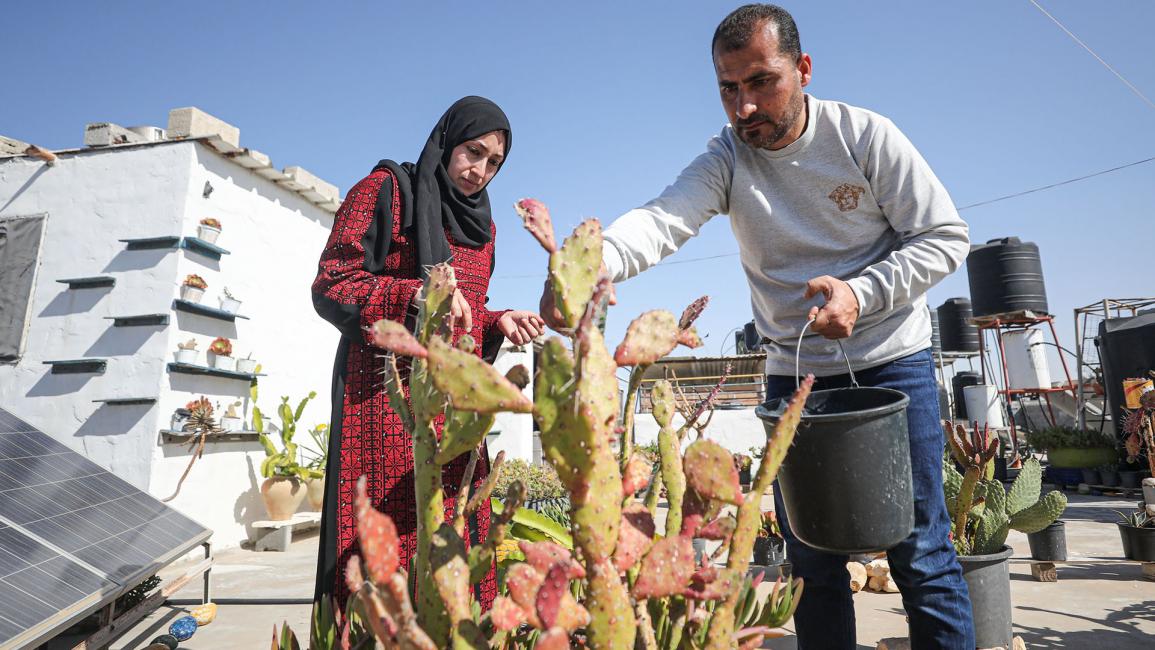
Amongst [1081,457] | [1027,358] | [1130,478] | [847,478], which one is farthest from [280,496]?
[1027,358]

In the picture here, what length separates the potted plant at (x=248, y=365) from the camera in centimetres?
695

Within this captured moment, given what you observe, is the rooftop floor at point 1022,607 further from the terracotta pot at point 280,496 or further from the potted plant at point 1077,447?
the potted plant at point 1077,447

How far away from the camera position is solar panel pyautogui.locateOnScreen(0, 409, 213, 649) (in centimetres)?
200

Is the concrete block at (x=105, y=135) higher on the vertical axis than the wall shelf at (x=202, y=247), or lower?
higher

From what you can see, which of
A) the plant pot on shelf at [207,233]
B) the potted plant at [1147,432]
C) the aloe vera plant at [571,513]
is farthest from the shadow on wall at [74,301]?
the potted plant at [1147,432]

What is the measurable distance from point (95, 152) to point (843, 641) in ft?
26.0

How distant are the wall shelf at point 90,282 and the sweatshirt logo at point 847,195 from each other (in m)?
6.80

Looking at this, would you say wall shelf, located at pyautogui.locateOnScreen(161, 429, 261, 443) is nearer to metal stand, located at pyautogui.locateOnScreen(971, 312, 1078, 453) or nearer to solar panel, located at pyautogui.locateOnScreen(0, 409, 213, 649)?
solar panel, located at pyautogui.locateOnScreen(0, 409, 213, 649)

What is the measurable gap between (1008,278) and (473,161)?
45.2 feet

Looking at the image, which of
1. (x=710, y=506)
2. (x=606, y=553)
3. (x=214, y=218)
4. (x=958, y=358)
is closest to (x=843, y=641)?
(x=710, y=506)

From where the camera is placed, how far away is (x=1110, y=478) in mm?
8961

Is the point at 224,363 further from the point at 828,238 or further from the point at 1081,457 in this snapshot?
the point at 1081,457

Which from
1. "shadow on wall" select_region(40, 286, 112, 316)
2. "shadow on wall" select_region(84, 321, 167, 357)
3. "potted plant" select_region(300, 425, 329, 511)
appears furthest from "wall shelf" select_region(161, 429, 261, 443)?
"shadow on wall" select_region(40, 286, 112, 316)

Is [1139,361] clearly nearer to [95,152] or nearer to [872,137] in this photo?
[872,137]
